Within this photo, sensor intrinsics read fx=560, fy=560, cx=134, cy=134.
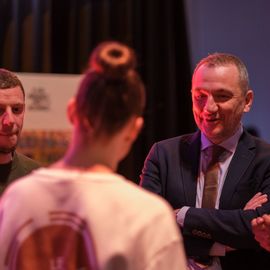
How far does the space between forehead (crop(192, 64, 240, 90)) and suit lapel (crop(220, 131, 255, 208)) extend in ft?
0.85

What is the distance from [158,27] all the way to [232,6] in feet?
2.05

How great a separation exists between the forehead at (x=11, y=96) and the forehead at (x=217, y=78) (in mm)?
742

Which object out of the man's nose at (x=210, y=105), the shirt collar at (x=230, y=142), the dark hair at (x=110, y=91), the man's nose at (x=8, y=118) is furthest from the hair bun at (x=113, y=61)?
the shirt collar at (x=230, y=142)

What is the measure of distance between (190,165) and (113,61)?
4.00 feet

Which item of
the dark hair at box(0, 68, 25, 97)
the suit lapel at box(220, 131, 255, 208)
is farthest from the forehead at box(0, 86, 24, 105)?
the suit lapel at box(220, 131, 255, 208)

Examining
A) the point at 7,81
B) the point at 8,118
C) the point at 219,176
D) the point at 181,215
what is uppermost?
the point at 7,81

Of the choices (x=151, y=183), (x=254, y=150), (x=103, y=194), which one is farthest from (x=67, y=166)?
(x=254, y=150)

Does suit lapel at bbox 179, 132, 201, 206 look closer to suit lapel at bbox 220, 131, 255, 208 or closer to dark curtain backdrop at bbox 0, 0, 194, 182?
suit lapel at bbox 220, 131, 255, 208

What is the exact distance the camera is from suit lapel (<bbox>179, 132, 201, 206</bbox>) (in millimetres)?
2398

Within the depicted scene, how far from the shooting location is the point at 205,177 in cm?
241

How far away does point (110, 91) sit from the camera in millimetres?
1289

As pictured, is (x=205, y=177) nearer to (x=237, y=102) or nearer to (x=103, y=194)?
(x=237, y=102)

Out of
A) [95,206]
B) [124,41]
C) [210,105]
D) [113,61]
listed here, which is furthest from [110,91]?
[124,41]

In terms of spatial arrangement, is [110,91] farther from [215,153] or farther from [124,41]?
[124,41]
